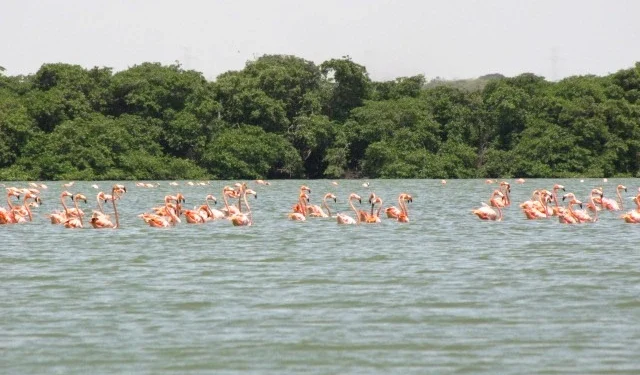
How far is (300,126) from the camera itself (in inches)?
2469

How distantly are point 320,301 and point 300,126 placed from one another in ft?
164

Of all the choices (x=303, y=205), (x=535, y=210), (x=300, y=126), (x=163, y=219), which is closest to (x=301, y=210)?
(x=303, y=205)

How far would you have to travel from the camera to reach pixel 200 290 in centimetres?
1391

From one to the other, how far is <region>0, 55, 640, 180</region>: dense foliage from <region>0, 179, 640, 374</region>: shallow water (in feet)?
121

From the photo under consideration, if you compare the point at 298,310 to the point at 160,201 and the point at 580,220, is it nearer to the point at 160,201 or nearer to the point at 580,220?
the point at 580,220

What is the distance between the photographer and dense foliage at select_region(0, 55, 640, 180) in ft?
194

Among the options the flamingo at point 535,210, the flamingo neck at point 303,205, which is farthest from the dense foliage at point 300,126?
the flamingo at point 535,210

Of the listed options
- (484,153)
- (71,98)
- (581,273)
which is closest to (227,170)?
(71,98)

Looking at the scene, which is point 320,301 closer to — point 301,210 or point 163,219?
point 163,219

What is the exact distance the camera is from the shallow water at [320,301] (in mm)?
9828

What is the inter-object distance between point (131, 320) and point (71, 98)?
50.7m

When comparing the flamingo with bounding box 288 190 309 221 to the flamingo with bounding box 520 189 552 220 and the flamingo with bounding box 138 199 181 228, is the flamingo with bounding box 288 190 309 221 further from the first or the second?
the flamingo with bounding box 520 189 552 220

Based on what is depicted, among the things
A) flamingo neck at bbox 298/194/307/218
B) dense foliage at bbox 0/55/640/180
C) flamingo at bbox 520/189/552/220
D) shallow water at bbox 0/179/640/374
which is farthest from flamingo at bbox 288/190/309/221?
dense foliage at bbox 0/55/640/180

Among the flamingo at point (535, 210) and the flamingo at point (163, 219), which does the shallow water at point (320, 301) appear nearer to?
the flamingo at point (163, 219)
